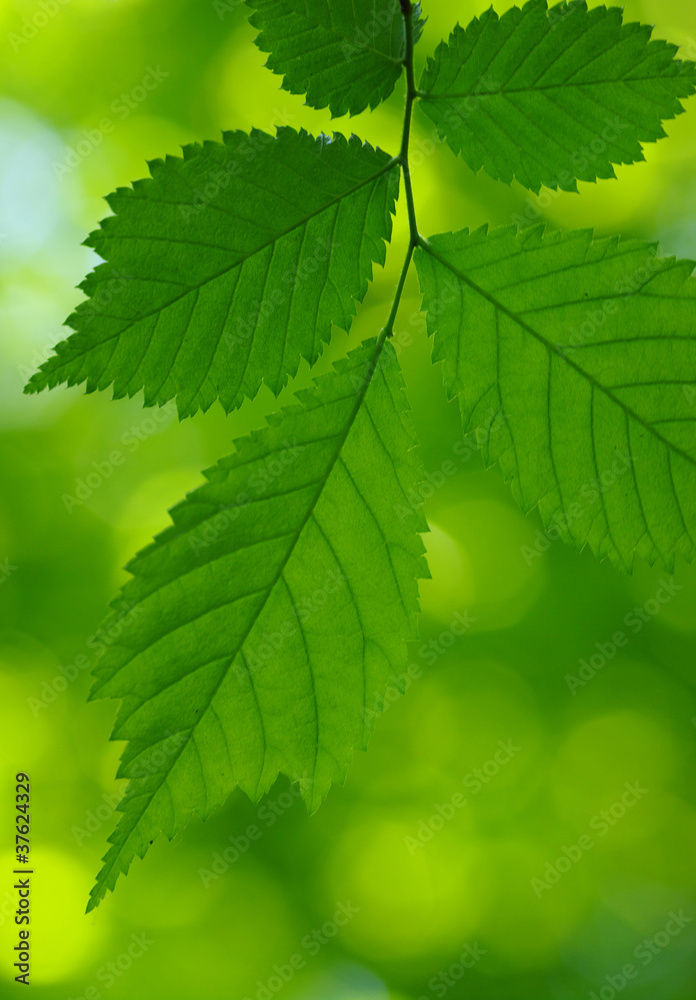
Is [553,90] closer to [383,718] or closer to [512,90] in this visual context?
[512,90]

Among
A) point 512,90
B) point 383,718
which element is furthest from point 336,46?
point 383,718

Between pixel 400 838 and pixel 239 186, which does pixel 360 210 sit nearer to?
pixel 239 186

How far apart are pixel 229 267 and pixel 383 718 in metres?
4.48

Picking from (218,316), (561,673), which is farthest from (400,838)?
(218,316)

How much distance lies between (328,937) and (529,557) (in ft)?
8.59

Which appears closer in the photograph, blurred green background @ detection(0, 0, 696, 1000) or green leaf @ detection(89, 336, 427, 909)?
green leaf @ detection(89, 336, 427, 909)

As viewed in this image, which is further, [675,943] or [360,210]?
[675,943]

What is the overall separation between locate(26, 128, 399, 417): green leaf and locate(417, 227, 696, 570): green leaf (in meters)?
0.11

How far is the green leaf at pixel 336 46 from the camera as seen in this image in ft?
2.44

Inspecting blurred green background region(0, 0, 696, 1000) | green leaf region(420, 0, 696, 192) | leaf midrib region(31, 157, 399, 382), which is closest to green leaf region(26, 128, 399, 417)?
leaf midrib region(31, 157, 399, 382)

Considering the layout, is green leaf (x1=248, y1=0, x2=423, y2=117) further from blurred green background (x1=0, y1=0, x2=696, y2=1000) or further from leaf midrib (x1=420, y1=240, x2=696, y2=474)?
blurred green background (x1=0, y1=0, x2=696, y2=1000)

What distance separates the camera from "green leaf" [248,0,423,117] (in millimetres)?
744

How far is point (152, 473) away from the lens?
14.8 ft

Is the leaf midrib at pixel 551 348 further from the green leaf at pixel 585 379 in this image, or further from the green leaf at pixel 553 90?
the green leaf at pixel 553 90
